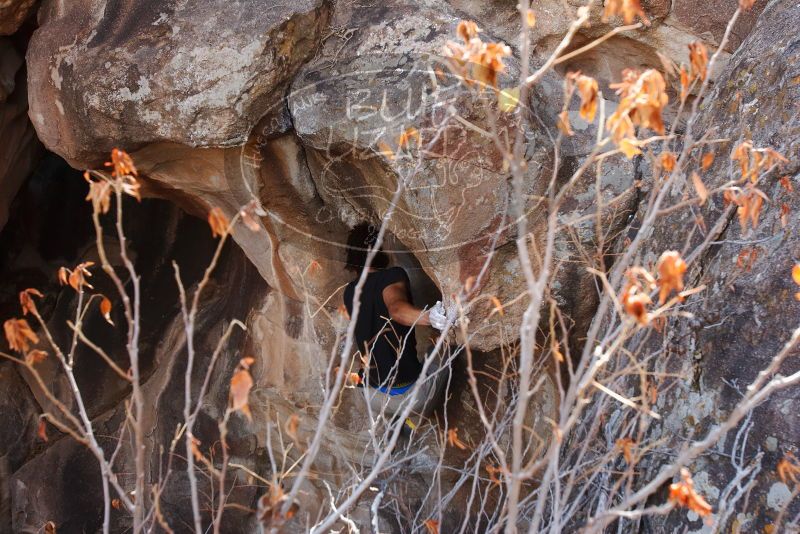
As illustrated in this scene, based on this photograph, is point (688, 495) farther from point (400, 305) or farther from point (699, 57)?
point (400, 305)

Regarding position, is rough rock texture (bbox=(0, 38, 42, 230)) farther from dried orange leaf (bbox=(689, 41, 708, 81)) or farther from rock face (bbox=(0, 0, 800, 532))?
dried orange leaf (bbox=(689, 41, 708, 81))

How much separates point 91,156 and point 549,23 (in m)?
1.69

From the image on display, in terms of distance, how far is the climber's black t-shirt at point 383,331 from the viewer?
116 inches

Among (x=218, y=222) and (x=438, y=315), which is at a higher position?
(x=218, y=222)

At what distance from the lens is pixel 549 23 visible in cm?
259

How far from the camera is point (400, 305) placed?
290 centimetres

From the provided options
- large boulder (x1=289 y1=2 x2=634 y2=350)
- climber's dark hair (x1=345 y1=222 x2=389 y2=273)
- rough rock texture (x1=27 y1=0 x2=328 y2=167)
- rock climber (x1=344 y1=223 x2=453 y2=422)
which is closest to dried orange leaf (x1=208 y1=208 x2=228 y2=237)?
large boulder (x1=289 y1=2 x2=634 y2=350)

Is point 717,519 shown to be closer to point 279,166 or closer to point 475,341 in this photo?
point 475,341

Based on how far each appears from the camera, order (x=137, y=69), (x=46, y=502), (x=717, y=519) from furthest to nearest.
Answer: (x=46, y=502) < (x=137, y=69) < (x=717, y=519)

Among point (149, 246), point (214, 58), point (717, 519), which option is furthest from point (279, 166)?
point (717, 519)

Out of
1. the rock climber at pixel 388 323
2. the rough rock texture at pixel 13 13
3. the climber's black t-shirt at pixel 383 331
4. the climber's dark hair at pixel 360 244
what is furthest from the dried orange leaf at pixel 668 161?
the rough rock texture at pixel 13 13

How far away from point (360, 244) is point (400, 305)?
0.42m

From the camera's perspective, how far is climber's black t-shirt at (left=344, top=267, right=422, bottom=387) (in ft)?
9.68

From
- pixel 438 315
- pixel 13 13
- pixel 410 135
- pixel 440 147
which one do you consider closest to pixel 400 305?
pixel 438 315
